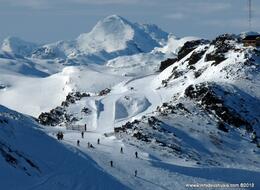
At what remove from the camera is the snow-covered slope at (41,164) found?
63028mm

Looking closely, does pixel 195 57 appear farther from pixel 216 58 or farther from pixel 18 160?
pixel 18 160

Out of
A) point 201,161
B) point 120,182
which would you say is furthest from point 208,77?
point 120,182

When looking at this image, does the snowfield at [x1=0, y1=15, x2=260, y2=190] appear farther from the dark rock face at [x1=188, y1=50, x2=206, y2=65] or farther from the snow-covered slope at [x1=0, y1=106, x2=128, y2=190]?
the dark rock face at [x1=188, y1=50, x2=206, y2=65]

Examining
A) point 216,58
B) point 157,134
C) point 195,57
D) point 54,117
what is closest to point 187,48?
point 195,57

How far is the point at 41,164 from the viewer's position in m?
70.2

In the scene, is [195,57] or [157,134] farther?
[195,57]

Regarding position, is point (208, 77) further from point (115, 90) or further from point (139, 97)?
point (115, 90)

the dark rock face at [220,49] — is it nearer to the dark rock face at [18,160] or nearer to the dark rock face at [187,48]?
the dark rock face at [187,48]

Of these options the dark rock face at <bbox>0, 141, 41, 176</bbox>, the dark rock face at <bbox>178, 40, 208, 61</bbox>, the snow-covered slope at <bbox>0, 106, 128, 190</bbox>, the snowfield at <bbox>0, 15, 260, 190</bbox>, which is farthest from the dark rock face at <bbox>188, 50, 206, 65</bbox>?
the dark rock face at <bbox>0, 141, 41, 176</bbox>

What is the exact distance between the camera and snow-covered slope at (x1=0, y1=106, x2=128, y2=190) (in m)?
63.0

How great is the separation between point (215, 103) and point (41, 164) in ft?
160

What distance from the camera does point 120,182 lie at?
7194cm

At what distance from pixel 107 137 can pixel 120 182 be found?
24.9m

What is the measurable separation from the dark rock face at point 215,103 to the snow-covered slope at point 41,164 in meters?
35.2
